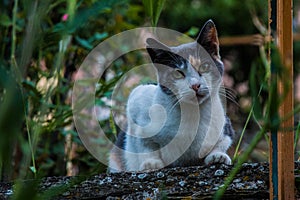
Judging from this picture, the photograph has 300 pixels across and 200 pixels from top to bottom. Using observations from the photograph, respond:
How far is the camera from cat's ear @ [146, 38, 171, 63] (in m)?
1.74

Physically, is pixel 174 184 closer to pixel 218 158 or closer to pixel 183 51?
pixel 218 158

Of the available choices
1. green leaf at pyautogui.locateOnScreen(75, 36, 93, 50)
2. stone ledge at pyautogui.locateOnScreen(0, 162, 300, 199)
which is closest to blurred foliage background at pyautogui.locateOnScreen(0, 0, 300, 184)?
green leaf at pyautogui.locateOnScreen(75, 36, 93, 50)

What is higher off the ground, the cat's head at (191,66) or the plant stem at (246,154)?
the cat's head at (191,66)

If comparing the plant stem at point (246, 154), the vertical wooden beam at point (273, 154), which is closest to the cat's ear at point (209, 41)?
the vertical wooden beam at point (273, 154)

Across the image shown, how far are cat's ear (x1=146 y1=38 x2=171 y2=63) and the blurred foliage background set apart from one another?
0.63ft

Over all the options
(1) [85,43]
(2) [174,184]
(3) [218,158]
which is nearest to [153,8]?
(2) [174,184]

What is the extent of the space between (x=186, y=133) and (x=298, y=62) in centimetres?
263

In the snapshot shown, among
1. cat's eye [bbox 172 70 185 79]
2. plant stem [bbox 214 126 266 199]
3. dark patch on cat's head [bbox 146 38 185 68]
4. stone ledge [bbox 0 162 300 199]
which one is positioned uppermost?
dark patch on cat's head [bbox 146 38 185 68]

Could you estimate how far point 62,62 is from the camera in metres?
1.87

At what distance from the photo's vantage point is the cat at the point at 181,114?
1.64m

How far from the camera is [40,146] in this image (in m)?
2.78

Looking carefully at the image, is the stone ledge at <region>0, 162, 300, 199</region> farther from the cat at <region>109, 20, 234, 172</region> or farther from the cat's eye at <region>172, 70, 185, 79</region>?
the cat's eye at <region>172, 70, 185, 79</region>

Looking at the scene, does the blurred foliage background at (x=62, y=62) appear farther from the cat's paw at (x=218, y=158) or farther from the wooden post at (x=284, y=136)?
the cat's paw at (x=218, y=158)

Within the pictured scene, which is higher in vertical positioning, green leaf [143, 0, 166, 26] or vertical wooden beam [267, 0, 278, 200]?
green leaf [143, 0, 166, 26]
